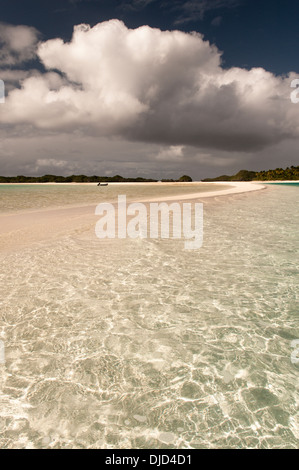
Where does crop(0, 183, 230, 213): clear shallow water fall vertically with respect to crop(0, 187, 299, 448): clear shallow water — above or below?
above

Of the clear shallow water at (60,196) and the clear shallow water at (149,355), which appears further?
the clear shallow water at (60,196)

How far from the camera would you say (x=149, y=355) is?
470 cm

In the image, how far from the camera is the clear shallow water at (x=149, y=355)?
3348 mm

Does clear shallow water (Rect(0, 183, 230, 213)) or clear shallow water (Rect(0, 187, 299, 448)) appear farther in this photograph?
clear shallow water (Rect(0, 183, 230, 213))

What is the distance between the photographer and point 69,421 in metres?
3.45

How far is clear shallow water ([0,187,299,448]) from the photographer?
335 centimetres

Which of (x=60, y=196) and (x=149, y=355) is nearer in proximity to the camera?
(x=149, y=355)

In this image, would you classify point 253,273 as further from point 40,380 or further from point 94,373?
point 40,380

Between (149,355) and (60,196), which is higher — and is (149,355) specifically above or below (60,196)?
below

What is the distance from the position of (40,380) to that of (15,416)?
24.9 inches

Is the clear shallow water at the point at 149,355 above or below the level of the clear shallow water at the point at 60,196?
below
